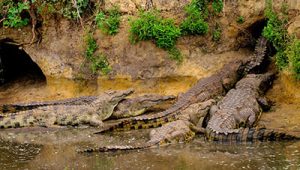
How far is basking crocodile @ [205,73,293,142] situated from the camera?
9234 millimetres

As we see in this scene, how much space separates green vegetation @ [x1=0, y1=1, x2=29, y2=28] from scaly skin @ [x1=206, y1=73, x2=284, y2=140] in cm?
419

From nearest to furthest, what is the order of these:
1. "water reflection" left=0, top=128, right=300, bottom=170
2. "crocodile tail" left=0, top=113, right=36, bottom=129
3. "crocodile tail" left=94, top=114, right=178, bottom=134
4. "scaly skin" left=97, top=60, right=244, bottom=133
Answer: "water reflection" left=0, top=128, right=300, bottom=170 → "crocodile tail" left=94, top=114, right=178, bottom=134 → "scaly skin" left=97, top=60, right=244, bottom=133 → "crocodile tail" left=0, top=113, right=36, bottom=129

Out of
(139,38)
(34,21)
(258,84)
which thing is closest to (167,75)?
(139,38)

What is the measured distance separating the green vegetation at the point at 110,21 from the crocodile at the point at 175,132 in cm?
239

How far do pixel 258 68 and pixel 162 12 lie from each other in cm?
203

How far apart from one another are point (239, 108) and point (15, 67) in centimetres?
594

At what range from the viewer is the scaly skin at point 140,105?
11.4 metres

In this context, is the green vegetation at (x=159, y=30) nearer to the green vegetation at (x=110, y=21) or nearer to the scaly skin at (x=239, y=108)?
the green vegetation at (x=110, y=21)

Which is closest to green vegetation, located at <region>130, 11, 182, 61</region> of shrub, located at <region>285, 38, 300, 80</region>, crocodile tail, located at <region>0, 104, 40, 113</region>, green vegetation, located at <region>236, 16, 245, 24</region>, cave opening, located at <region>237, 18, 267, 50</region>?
green vegetation, located at <region>236, 16, 245, 24</region>

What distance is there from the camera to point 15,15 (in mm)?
12594

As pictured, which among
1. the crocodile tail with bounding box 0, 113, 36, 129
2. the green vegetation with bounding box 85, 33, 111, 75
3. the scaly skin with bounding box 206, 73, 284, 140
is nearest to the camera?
the scaly skin with bounding box 206, 73, 284, 140

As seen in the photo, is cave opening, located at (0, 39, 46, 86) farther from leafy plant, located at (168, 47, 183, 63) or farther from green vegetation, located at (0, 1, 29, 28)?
leafy plant, located at (168, 47, 183, 63)

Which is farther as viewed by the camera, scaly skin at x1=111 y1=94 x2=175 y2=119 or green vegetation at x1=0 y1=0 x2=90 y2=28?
green vegetation at x1=0 y1=0 x2=90 y2=28

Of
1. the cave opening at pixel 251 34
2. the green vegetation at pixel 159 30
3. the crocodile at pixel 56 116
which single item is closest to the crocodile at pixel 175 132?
the green vegetation at pixel 159 30
